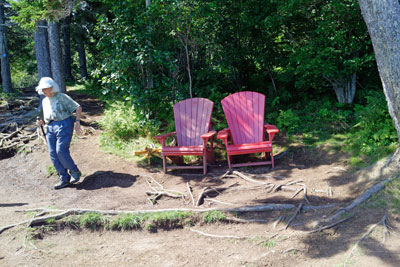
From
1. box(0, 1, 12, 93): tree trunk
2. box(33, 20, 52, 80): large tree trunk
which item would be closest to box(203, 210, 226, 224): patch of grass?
box(33, 20, 52, 80): large tree trunk

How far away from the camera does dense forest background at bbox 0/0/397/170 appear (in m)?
6.37

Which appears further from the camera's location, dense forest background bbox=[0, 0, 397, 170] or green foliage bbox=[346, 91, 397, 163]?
dense forest background bbox=[0, 0, 397, 170]

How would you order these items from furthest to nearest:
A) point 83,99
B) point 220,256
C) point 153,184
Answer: point 83,99
point 153,184
point 220,256

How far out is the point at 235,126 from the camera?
19.5ft

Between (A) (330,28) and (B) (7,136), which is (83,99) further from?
(A) (330,28)

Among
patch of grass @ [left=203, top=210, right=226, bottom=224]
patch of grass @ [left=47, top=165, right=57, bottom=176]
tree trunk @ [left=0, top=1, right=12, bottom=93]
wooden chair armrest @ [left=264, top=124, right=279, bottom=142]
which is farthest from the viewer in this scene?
tree trunk @ [left=0, top=1, right=12, bottom=93]

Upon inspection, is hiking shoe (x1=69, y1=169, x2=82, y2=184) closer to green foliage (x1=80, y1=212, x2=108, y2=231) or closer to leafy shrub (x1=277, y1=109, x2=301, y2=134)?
green foliage (x1=80, y1=212, x2=108, y2=231)

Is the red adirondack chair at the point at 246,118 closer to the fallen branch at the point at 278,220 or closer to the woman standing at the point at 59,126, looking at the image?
the fallen branch at the point at 278,220

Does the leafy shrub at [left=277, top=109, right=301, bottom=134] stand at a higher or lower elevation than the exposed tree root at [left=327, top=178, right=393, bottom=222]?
higher

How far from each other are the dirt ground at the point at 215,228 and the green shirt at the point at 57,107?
1.08m

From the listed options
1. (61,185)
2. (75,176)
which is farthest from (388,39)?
(61,185)

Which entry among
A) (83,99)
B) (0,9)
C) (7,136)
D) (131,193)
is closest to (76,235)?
(131,193)

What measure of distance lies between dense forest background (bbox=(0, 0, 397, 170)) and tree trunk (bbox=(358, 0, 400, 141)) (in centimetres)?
128

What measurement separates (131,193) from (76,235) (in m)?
1.10
